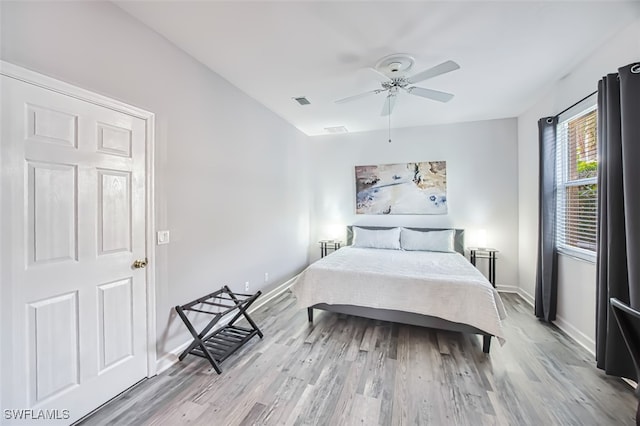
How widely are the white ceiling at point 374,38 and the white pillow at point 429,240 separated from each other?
6.80 feet

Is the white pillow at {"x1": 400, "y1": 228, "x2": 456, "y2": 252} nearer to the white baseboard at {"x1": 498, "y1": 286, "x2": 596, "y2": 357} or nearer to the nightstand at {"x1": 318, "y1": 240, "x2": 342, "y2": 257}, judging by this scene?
the nightstand at {"x1": 318, "y1": 240, "x2": 342, "y2": 257}

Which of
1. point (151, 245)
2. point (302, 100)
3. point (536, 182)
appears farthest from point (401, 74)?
point (151, 245)

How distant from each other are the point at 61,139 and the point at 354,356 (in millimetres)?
2705

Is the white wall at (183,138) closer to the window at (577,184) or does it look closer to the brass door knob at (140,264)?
the brass door knob at (140,264)

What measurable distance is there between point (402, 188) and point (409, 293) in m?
2.51

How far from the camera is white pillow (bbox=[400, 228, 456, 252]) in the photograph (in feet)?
13.3

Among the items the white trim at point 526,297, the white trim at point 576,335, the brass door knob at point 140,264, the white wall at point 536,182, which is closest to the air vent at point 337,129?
the white wall at point 536,182

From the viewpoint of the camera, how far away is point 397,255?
3.72 m

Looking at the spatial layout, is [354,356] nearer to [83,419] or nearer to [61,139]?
[83,419]

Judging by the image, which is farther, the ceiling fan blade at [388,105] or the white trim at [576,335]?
the ceiling fan blade at [388,105]

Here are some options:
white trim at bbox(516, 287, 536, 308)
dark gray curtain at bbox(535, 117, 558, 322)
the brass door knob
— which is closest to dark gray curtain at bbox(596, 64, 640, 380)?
dark gray curtain at bbox(535, 117, 558, 322)

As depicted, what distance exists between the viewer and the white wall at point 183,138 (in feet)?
5.11

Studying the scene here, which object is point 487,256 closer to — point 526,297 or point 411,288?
point 526,297

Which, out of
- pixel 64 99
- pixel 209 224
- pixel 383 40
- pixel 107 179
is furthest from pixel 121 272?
pixel 383 40
